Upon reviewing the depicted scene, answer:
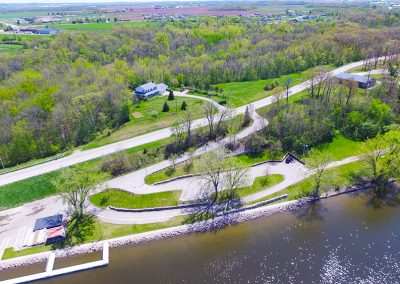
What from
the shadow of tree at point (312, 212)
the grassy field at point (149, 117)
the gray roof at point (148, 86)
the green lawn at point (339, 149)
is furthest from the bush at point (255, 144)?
the gray roof at point (148, 86)

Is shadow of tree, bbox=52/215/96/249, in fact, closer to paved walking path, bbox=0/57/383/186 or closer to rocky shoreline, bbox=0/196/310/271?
rocky shoreline, bbox=0/196/310/271

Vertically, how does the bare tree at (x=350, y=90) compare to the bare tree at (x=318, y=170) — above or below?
above

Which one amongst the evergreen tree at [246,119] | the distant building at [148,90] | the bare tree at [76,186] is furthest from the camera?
the distant building at [148,90]

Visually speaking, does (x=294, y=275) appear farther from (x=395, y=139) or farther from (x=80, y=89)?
(x=80, y=89)

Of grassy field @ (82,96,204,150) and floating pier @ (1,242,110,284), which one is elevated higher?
grassy field @ (82,96,204,150)

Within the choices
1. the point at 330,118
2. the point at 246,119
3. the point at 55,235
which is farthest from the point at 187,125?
the point at 55,235

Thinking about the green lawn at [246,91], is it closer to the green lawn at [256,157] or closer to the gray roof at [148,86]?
the gray roof at [148,86]

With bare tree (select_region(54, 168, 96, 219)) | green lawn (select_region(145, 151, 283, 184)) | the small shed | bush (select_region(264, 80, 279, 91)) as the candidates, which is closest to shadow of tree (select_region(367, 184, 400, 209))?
green lawn (select_region(145, 151, 283, 184))
